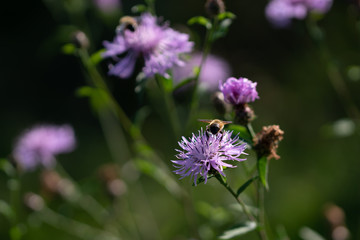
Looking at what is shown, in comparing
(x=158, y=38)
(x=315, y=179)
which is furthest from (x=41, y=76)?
(x=158, y=38)

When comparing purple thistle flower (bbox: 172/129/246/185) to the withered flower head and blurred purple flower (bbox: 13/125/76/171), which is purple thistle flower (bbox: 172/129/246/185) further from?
blurred purple flower (bbox: 13/125/76/171)

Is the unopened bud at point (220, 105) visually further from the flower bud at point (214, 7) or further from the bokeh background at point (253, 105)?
the bokeh background at point (253, 105)

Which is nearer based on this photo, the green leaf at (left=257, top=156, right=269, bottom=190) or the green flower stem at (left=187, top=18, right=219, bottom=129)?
the green leaf at (left=257, top=156, right=269, bottom=190)

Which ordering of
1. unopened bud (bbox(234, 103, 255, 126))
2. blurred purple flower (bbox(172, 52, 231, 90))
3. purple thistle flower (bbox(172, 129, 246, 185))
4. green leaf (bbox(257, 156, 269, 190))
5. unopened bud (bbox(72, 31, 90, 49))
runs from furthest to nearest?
blurred purple flower (bbox(172, 52, 231, 90)) < unopened bud (bbox(72, 31, 90, 49)) < unopened bud (bbox(234, 103, 255, 126)) < green leaf (bbox(257, 156, 269, 190)) < purple thistle flower (bbox(172, 129, 246, 185))

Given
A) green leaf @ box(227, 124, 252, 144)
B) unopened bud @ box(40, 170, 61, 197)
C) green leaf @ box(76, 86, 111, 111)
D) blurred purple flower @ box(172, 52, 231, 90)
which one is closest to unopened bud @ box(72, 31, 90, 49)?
green leaf @ box(76, 86, 111, 111)

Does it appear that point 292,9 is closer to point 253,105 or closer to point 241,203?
point 241,203

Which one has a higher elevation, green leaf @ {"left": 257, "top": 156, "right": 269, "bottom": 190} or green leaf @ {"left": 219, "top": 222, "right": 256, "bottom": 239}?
green leaf @ {"left": 257, "top": 156, "right": 269, "bottom": 190}

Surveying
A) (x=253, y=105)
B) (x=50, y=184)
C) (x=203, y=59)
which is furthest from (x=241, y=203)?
(x=253, y=105)
